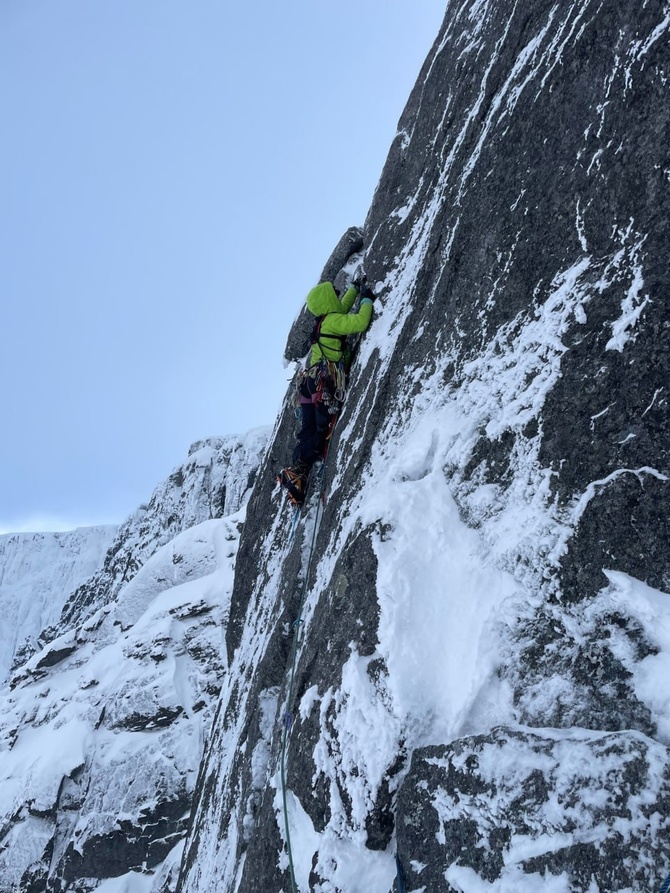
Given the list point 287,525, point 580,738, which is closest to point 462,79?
point 287,525

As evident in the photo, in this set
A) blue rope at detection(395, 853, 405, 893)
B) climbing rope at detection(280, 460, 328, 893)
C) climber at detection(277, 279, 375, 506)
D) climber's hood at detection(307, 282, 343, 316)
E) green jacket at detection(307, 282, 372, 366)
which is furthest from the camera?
climber's hood at detection(307, 282, 343, 316)

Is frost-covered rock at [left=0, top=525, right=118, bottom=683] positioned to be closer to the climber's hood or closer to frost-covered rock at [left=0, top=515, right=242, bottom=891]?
frost-covered rock at [left=0, top=515, right=242, bottom=891]

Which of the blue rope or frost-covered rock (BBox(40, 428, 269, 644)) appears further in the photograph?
frost-covered rock (BBox(40, 428, 269, 644))

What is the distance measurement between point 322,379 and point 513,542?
3.83 meters

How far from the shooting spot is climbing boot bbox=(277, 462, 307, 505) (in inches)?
265

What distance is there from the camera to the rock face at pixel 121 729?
16344 mm

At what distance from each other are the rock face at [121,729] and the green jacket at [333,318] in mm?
14037

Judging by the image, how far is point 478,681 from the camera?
302cm

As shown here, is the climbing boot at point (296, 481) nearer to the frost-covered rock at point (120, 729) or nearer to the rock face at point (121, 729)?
the rock face at point (121, 729)

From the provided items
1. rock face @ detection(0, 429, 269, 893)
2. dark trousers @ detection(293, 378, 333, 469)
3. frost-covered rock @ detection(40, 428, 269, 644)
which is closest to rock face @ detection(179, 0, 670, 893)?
dark trousers @ detection(293, 378, 333, 469)

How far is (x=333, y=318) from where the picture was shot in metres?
6.46

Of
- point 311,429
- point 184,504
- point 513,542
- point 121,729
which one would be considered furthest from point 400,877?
point 184,504

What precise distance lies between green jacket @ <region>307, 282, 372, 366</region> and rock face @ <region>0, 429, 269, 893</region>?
14.0m

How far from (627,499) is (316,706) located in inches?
96.4
